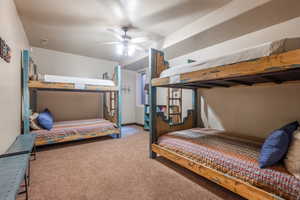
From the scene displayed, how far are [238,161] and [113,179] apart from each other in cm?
140

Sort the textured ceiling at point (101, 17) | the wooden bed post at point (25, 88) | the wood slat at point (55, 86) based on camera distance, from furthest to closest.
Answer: the wood slat at point (55, 86)
the wooden bed post at point (25, 88)
the textured ceiling at point (101, 17)

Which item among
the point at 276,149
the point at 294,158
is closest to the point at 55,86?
the point at 276,149

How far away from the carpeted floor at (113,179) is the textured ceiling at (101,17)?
2.37m

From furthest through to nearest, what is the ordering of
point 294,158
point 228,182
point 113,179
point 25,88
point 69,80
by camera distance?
point 69,80
point 25,88
point 113,179
point 228,182
point 294,158

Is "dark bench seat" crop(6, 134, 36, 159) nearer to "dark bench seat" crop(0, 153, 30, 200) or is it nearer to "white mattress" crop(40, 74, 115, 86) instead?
"dark bench seat" crop(0, 153, 30, 200)

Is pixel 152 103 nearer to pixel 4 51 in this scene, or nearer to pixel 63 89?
pixel 4 51

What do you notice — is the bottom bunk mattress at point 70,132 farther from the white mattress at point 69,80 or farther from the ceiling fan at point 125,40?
the ceiling fan at point 125,40

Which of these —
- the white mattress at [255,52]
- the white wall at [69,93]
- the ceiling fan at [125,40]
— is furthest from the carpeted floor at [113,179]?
the ceiling fan at [125,40]

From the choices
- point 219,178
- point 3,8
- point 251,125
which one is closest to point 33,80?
point 3,8

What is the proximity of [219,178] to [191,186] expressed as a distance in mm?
364

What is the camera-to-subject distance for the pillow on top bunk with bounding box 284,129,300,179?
1030 millimetres

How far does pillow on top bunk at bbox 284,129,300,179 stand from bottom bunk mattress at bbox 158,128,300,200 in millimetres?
43

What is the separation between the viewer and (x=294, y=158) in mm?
1061

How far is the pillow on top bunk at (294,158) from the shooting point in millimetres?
1030
